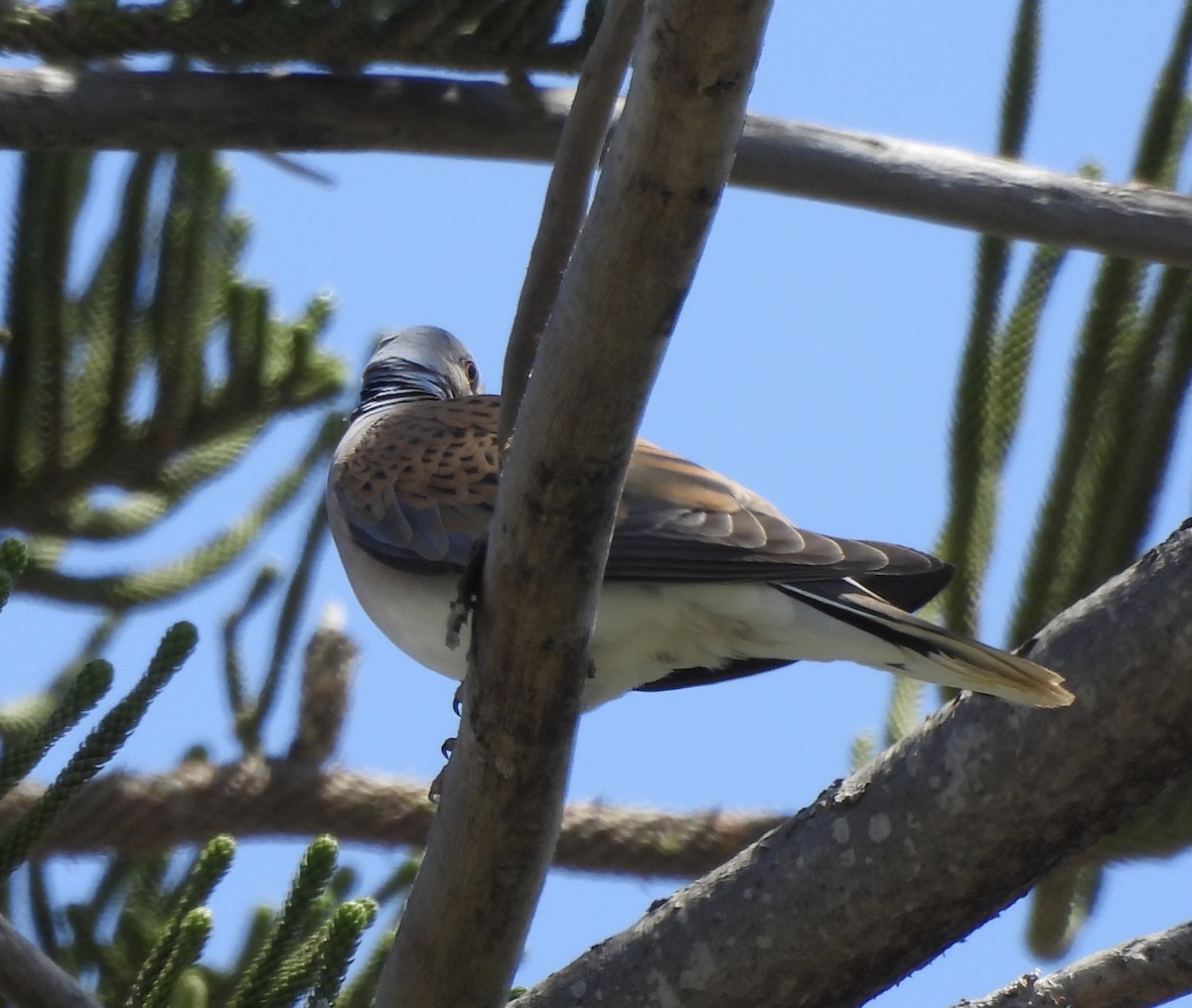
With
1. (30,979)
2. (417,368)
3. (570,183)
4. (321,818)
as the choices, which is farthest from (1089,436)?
(30,979)

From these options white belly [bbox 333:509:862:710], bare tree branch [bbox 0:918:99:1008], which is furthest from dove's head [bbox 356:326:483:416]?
bare tree branch [bbox 0:918:99:1008]

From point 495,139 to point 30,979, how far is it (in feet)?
6.08

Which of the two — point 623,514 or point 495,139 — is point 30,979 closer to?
point 623,514

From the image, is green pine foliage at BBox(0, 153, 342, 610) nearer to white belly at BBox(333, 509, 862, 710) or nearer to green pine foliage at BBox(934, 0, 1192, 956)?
white belly at BBox(333, 509, 862, 710)

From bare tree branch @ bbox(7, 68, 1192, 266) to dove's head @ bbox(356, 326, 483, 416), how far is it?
1.26 metres

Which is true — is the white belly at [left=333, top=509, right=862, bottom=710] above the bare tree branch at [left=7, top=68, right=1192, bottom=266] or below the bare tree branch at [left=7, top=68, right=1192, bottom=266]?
below

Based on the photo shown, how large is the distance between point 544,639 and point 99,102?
168cm

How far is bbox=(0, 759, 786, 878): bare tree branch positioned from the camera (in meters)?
4.01

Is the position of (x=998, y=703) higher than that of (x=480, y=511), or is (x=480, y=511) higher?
(x=480, y=511)

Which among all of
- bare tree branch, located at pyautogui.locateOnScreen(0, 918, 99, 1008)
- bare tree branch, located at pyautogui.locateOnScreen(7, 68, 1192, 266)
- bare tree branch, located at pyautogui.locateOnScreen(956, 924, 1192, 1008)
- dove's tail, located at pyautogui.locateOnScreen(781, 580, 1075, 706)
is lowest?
bare tree branch, located at pyautogui.locateOnScreen(0, 918, 99, 1008)

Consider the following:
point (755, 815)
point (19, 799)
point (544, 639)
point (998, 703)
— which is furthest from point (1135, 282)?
point (19, 799)

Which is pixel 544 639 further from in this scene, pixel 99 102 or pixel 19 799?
pixel 19 799

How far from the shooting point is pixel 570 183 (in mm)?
2025

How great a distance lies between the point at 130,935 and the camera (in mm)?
3258
